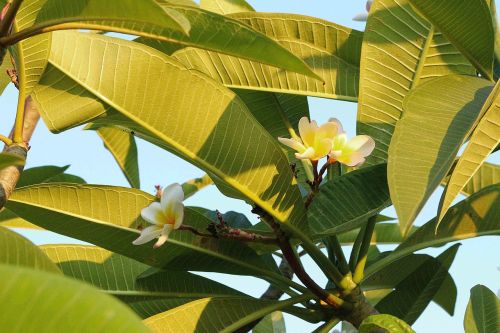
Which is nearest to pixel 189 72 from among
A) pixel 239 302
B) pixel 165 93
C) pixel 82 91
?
pixel 165 93

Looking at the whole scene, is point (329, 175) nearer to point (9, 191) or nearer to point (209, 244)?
point (209, 244)

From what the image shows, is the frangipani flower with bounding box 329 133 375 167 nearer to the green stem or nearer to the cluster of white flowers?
the cluster of white flowers

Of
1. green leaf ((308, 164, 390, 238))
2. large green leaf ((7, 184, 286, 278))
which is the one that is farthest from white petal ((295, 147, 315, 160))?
large green leaf ((7, 184, 286, 278))

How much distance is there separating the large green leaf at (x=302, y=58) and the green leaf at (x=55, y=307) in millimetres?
931

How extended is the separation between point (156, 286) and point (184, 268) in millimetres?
70

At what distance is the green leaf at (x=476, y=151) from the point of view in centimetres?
94

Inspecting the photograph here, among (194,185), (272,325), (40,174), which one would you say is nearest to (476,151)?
(272,325)

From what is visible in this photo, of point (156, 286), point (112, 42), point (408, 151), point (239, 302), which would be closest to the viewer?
point (408, 151)

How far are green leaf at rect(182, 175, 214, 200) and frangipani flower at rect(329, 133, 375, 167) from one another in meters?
1.06

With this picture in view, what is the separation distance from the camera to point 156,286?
1398 mm

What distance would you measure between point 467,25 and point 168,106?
47 centimetres

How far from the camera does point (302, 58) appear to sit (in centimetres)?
137

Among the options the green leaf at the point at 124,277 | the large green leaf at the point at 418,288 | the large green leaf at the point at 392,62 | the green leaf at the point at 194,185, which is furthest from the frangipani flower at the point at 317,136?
the green leaf at the point at 194,185

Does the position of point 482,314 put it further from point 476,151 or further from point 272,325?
point 476,151
